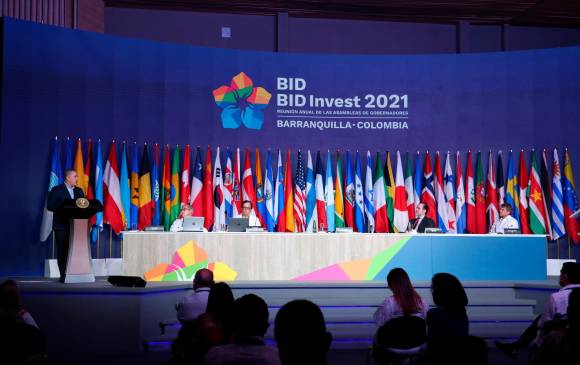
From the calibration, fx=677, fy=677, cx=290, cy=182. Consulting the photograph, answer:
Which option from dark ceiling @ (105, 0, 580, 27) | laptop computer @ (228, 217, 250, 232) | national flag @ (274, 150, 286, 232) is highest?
dark ceiling @ (105, 0, 580, 27)

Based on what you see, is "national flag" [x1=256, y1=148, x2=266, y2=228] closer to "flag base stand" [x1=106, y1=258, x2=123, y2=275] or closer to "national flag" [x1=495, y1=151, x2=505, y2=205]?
"flag base stand" [x1=106, y1=258, x2=123, y2=275]

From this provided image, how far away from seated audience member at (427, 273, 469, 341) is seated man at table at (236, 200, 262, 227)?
5917 millimetres

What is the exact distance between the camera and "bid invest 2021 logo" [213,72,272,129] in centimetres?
1238

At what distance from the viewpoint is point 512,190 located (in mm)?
11992

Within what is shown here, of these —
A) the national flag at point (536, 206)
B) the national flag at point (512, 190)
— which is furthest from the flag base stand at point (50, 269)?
the national flag at point (536, 206)

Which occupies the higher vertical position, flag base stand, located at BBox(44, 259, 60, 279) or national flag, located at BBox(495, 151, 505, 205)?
national flag, located at BBox(495, 151, 505, 205)

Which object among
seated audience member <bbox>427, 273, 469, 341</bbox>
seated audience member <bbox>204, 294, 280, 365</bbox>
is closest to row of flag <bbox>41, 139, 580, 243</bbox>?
seated audience member <bbox>427, 273, 469, 341</bbox>

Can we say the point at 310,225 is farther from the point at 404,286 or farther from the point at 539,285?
the point at 404,286

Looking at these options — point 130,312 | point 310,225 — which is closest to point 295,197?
point 310,225

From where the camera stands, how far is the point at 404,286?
5.14 metres

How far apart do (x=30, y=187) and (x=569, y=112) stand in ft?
30.9

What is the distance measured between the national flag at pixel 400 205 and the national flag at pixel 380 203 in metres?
0.18

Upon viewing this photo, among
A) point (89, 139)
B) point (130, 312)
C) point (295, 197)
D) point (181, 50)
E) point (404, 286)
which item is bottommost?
point (130, 312)

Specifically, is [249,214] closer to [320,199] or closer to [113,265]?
[320,199]
